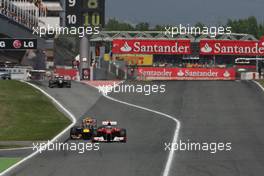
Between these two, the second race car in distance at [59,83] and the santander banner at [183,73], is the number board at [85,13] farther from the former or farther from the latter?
the santander banner at [183,73]

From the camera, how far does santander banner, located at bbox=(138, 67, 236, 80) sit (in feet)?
310

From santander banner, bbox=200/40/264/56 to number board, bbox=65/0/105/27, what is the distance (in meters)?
49.9

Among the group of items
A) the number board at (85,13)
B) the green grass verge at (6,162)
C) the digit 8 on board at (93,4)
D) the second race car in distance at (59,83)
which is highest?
the digit 8 on board at (93,4)

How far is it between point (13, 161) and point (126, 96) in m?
29.5

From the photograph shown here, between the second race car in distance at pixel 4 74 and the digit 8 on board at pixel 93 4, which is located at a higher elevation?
the digit 8 on board at pixel 93 4

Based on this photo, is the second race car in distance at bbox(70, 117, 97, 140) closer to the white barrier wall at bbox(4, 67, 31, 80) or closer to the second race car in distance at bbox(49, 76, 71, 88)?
the second race car in distance at bbox(49, 76, 71, 88)

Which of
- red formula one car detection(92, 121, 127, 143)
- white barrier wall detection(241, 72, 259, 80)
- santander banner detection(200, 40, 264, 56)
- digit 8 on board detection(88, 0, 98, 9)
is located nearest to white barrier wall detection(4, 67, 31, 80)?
digit 8 on board detection(88, 0, 98, 9)

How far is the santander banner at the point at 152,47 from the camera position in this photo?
357ft

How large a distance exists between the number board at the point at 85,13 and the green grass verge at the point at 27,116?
372 inches

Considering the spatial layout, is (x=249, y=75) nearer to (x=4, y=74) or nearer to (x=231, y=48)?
(x=231, y=48)

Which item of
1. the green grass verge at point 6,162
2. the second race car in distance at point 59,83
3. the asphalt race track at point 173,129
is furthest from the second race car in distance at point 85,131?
the second race car in distance at point 59,83

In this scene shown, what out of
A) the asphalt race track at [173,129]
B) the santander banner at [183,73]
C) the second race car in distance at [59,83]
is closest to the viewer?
the asphalt race track at [173,129]

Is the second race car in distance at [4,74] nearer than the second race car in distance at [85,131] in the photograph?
No

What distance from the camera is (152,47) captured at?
114 meters
